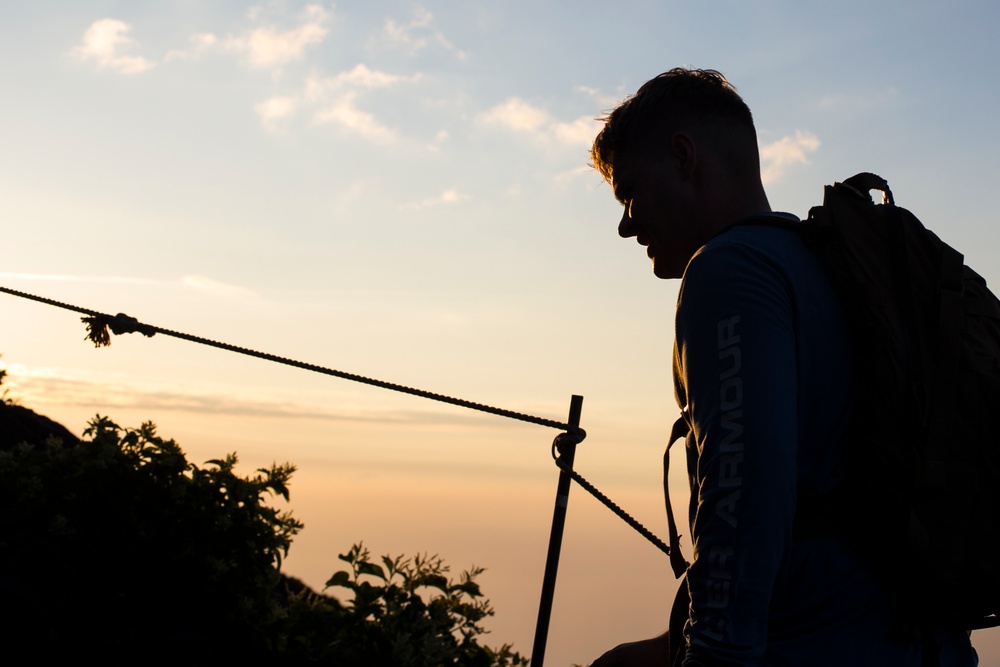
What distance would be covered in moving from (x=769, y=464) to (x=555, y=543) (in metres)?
2.06

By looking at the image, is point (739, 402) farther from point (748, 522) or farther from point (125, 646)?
point (125, 646)

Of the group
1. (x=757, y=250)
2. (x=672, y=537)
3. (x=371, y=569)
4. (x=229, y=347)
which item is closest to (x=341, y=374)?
(x=229, y=347)

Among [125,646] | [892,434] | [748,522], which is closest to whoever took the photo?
[748,522]

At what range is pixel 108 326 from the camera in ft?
16.3

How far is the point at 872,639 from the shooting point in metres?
2.02

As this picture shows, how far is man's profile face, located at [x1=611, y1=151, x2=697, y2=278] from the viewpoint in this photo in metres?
2.51

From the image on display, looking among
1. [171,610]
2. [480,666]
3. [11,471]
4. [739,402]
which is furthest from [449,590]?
[739,402]

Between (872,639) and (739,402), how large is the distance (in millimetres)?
576

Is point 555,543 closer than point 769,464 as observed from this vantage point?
No

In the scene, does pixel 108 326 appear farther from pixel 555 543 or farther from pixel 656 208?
pixel 656 208

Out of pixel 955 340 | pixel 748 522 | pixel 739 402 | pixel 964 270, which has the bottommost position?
pixel 748 522

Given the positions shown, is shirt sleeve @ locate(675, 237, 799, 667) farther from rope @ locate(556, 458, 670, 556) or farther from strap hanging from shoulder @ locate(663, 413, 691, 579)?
rope @ locate(556, 458, 670, 556)

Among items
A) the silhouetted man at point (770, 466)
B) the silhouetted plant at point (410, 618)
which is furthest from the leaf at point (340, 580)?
the silhouetted man at point (770, 466)

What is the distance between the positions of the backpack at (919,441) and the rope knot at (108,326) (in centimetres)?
370
